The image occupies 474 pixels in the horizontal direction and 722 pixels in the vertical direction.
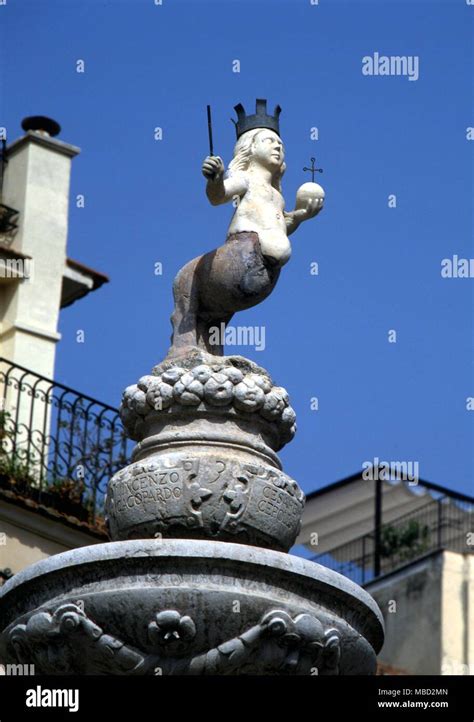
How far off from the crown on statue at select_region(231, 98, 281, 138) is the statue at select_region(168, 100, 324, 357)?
0.76 feet

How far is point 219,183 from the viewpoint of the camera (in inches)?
394

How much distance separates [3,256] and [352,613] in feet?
44.9

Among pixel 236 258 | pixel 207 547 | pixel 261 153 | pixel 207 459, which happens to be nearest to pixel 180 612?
pixel 207 547

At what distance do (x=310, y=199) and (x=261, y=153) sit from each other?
38 cm

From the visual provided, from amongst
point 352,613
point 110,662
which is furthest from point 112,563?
point 352,613

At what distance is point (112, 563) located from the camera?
870cm

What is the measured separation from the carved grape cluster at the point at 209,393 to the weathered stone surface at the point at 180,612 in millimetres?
987

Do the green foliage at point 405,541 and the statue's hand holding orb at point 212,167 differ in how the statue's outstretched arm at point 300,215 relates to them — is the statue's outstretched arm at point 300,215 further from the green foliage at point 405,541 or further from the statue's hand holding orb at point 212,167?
the green foliage at point 405,541

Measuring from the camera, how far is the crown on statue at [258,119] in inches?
420

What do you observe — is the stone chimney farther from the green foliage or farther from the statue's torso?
the statue's torso

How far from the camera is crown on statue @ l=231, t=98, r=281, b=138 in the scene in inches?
420

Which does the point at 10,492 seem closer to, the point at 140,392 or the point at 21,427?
the point at 21,427

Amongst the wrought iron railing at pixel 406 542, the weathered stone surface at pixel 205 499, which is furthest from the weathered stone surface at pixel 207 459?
the wrought iron railing at pixel 406 542

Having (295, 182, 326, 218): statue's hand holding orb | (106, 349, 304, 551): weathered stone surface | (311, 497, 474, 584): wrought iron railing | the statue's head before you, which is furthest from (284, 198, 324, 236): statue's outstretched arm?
(311, 497, 474, 584): wrought iron railing
